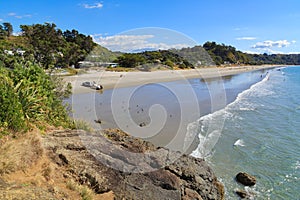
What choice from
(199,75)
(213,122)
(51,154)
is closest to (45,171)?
(51,154)

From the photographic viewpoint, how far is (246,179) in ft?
28.5

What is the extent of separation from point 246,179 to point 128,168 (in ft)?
18.8

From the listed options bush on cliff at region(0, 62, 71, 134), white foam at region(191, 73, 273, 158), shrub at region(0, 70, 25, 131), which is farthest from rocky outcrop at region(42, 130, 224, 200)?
white foam at region(191, 73, 273, 158)

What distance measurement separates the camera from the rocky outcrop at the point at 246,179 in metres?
8.64

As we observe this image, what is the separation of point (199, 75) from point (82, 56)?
27.7 metres

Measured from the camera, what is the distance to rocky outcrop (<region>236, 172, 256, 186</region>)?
864cm

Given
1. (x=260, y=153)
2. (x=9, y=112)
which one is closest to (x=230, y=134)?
(x=260, y=153)

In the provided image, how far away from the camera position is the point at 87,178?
14.2 ft

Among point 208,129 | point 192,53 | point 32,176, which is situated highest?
point 192,53

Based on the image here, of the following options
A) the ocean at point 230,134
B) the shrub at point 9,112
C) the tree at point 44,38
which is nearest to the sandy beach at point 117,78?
the tree at point 44,38

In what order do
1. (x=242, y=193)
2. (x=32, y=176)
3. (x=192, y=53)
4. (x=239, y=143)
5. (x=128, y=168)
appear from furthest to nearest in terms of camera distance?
(x=239, y=143) → (x=192, y=53) → (x=242, y=193) → (x=128, y=168) → (x=32, y=176)

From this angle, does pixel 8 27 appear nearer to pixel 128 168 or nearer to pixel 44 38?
pixel 44 38

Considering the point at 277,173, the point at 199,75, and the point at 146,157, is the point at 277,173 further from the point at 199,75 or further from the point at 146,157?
the point at 199,75

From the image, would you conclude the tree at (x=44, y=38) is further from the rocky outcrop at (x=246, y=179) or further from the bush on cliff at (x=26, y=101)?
the rocky outcrop at (x=246, y=179)
